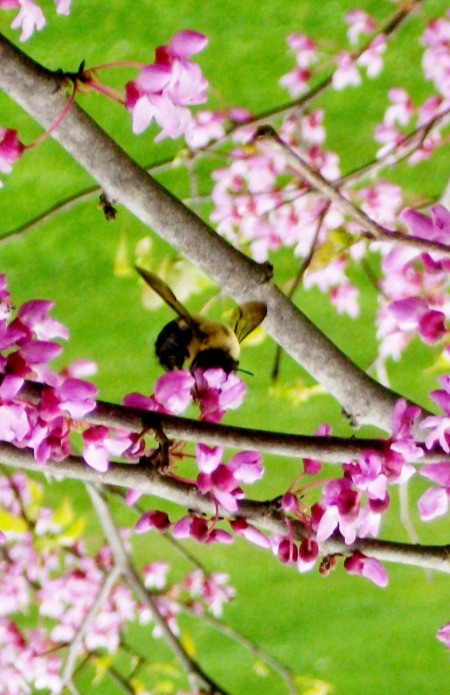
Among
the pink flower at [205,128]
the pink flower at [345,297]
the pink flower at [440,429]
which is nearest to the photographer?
the pink flower at [440,429]

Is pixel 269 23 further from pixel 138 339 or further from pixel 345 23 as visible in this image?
pixel 138 339

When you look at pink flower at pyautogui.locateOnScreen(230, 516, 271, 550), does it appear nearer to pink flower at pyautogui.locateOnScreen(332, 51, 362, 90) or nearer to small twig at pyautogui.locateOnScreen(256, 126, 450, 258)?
small twig at pyautogui.locateOnScreen(256, 126, 450, 258)

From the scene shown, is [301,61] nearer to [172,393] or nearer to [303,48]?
[303,48]

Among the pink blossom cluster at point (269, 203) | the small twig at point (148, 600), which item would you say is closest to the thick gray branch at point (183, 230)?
the small twig at point (148, 600)

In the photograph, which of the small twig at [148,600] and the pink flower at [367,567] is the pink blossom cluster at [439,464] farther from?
the small twig at [148,600]

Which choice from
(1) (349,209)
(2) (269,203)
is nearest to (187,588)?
(2) (269,203)

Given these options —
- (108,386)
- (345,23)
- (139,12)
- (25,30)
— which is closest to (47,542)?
(108,386)
